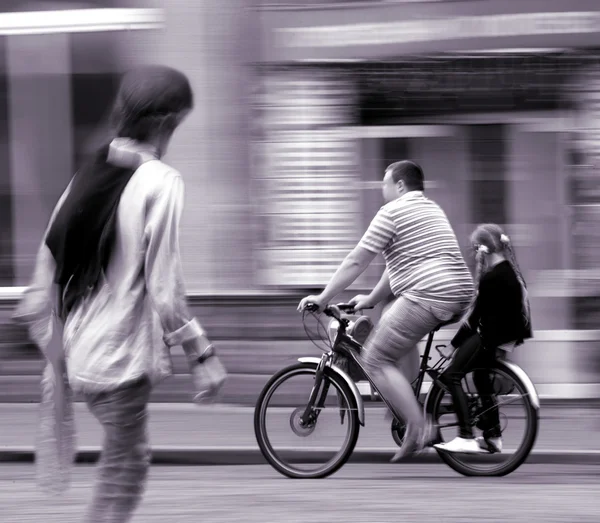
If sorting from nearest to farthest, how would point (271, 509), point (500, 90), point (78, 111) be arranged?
point (271, 509), point (500, 90), point (78, 111)

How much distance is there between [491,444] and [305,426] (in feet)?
3.58

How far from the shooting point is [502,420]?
269 inches

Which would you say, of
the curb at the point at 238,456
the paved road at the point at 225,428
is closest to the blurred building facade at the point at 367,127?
the paved road at the point at 225,428

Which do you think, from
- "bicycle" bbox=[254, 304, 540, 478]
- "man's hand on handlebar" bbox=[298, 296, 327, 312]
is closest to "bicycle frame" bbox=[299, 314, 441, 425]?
"bicycle" bbox=[254, 304, 540, 478]

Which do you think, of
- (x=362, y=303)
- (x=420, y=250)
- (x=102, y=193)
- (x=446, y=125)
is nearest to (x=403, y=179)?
(x=420, y=250)

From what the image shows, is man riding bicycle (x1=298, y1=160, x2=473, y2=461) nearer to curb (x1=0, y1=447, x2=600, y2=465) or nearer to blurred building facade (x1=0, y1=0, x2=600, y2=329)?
curb (x1=0, y1=447, x2=600, y2=465)

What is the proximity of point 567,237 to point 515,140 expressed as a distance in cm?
99

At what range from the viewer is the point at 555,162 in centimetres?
1049

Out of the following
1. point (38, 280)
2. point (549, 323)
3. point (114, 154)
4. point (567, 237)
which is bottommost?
point (549, 323)

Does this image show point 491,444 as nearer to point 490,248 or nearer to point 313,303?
point 490,248

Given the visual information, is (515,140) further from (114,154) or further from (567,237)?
(114,154)

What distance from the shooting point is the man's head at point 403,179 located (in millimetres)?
6832

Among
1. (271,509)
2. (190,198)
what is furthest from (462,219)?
(271,509)

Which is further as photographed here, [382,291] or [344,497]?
[382,291]
